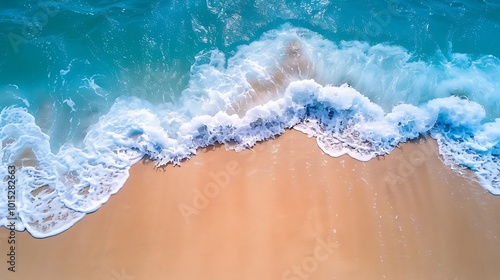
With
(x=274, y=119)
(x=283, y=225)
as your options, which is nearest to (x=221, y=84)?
(x=274, y=119)

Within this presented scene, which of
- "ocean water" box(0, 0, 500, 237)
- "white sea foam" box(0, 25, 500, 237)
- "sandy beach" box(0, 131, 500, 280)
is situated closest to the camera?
"sandy beach" box(0, 131, 500, 280)

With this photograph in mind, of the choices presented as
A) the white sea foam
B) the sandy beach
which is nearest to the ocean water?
the white sea foam

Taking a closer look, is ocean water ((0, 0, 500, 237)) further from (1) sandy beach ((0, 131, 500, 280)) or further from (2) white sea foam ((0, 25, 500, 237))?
(1) sandy beach ((0, 131, 500, 280))

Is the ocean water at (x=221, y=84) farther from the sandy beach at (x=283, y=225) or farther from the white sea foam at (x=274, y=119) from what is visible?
the sandy beach at (x=283, y=225)

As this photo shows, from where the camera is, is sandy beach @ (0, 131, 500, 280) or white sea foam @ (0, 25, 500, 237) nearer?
sandy beach @ (0, 131, 500, 280)

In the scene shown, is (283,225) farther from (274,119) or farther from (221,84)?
(221,84)

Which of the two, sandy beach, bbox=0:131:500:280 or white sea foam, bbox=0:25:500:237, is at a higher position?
white sea foam, bbox=0:25:500:237

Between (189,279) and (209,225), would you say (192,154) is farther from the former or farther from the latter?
(189,279)

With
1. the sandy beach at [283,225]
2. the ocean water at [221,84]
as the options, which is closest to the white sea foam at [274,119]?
the ocean water at [221,84]
